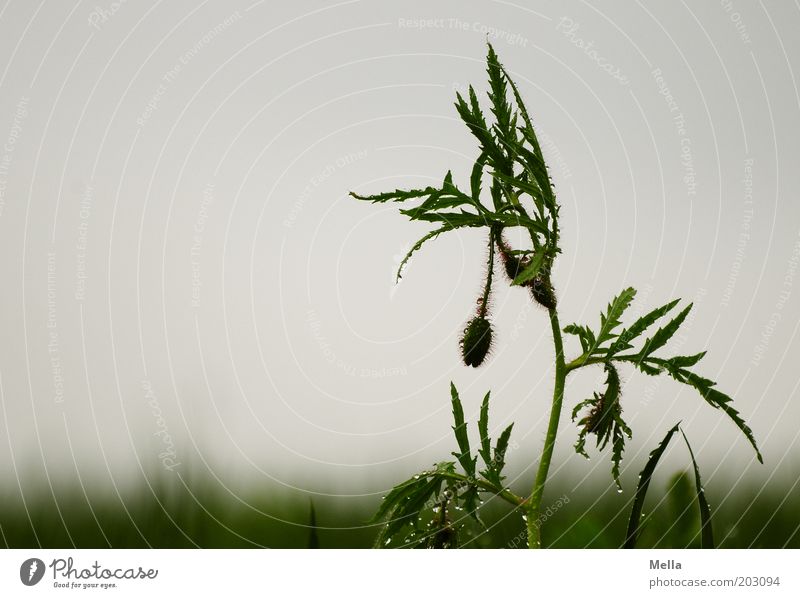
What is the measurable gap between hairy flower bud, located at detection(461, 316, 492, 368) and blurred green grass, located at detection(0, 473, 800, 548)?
0.55m

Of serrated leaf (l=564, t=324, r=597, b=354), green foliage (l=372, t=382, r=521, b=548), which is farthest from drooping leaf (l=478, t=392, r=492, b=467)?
serrated leaf (l=564, t=324, r=597, b=354)

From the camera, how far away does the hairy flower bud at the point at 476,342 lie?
1.56m

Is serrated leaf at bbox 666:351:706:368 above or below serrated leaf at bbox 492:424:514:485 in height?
above

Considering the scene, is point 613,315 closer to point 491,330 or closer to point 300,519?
point 491,330

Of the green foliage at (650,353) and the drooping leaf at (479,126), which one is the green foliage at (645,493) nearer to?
the green foliage at (650,353)

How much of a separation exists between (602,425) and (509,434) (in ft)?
0.67

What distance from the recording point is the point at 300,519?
2.15 m

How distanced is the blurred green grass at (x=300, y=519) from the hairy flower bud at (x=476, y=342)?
1.81 ft

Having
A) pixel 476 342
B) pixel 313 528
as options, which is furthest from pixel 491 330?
pixel 313 528

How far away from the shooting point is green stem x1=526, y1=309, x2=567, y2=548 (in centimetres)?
151

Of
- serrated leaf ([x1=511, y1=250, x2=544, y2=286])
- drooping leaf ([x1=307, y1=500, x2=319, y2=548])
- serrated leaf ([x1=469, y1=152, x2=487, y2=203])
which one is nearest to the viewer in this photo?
serrated leaf ([x1=511, y1=250, x2=544, y2=286])

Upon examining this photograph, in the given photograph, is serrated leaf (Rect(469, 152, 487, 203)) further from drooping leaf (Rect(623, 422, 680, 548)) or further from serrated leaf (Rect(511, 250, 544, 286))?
drooping leaf (Rect(623, 422, 680, 548))

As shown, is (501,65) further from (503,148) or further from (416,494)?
(416,494)
